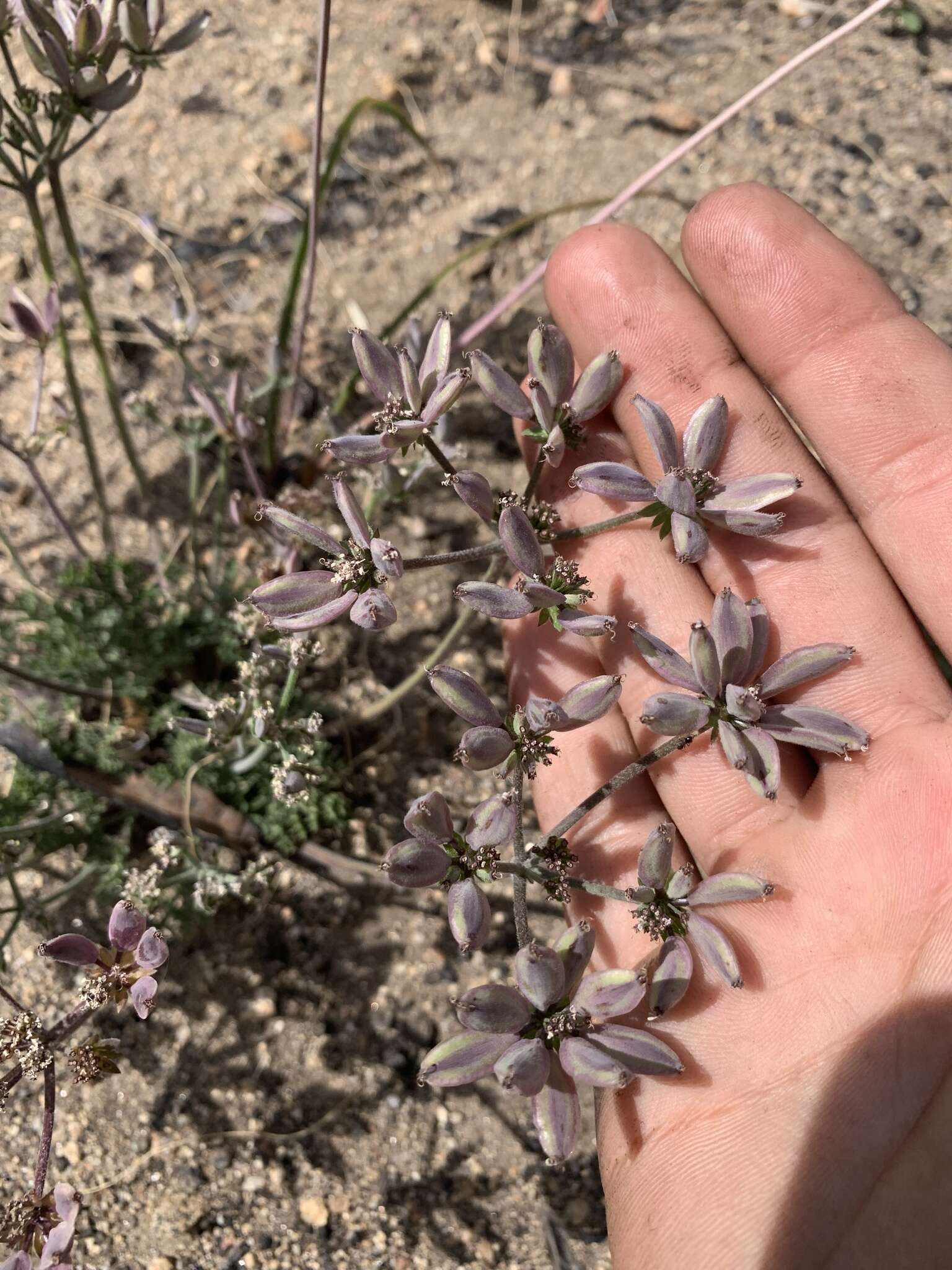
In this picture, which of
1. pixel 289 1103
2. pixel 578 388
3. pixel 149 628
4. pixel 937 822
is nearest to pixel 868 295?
pixel 578 388

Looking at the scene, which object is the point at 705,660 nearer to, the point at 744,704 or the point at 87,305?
the point at 744,704

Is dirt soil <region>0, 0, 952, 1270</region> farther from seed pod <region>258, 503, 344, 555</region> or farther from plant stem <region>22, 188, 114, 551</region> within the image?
seed pod <region>258, 503, 344, 555</region>

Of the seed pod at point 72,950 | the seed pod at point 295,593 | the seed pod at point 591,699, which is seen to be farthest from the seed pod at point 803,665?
the seed pod at point 72,950

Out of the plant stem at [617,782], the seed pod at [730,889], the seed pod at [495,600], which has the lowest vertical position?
the seed pod at [730,889]

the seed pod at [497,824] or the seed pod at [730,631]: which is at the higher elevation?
the seed pod at [730,631]

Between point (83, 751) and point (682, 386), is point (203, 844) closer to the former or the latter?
point (83, 751)

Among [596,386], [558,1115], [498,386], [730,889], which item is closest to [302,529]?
[498,386]

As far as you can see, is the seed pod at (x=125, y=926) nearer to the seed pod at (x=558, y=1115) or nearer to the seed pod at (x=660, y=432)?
the seed pod at (x=558, y=1115)
